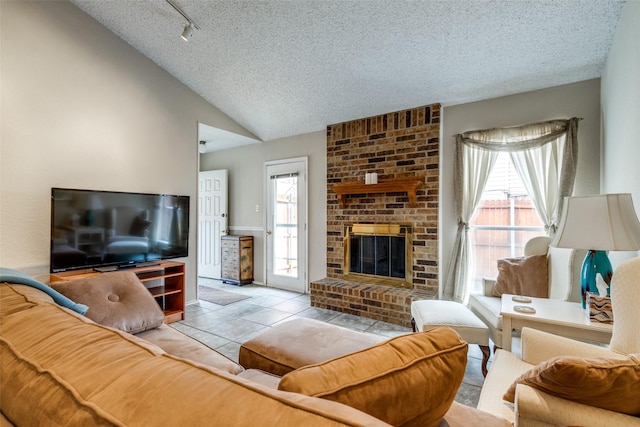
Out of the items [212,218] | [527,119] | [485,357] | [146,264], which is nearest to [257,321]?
[146,264]

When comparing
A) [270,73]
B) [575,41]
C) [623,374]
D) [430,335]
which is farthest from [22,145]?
[575,41]

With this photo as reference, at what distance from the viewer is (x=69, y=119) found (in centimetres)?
289

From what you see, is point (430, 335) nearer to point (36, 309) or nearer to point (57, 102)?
point (36, 309)

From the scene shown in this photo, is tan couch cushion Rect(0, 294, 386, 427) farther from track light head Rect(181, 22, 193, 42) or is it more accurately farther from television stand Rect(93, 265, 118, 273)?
track light head Rect(181, 22, 193, 42)

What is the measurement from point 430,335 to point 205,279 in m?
5.30

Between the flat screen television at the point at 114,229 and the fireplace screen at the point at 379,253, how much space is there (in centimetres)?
211

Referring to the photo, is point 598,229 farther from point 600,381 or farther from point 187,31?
point 187,31

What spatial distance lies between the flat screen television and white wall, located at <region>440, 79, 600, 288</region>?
310 cm

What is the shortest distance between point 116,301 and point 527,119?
3895 millimetres

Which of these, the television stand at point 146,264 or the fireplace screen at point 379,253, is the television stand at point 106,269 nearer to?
the television stand at point 146,264

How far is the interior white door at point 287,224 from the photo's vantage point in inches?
184

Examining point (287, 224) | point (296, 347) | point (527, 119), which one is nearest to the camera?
point (296, 347)

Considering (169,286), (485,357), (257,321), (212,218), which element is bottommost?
(257,321)

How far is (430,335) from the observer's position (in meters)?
0.86
